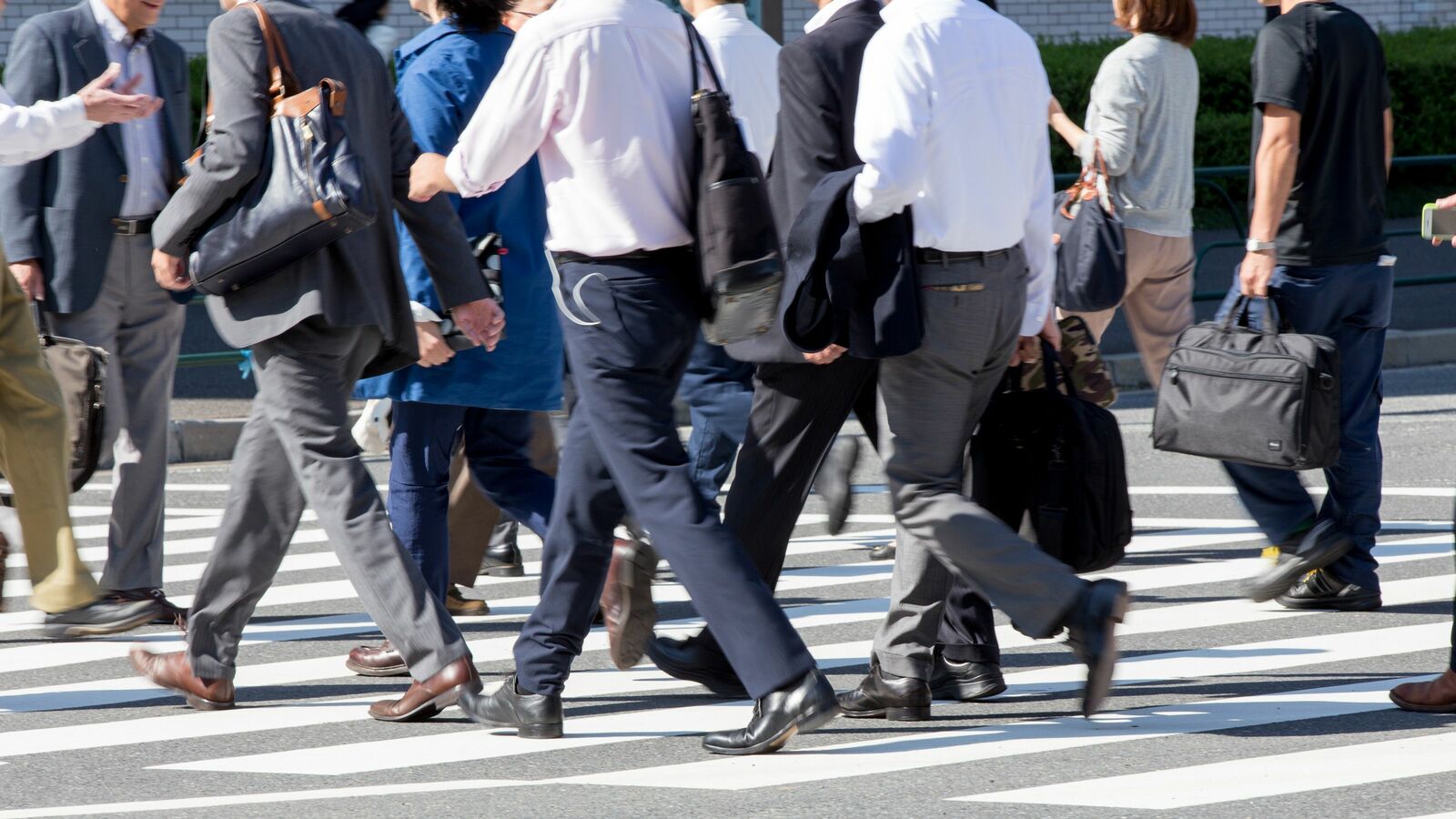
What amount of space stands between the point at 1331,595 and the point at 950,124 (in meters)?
2.54

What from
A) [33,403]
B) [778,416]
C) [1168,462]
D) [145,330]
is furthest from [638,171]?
[1168,462]

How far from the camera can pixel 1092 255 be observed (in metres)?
8.02

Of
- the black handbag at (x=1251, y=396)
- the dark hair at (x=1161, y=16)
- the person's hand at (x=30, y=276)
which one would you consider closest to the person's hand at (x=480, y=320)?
the person's hand at (x=30, y=276)

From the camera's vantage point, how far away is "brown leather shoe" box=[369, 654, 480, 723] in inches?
206

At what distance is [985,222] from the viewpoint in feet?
16.7

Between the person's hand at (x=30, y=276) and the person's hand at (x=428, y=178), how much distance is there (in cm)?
178

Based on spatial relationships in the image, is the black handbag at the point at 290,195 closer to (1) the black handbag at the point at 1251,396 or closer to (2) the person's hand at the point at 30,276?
(2) the person's hand at the point at 30,276

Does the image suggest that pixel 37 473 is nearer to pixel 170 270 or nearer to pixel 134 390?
pixel 170 270

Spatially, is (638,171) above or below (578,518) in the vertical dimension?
above

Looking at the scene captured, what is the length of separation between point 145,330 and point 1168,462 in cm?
527

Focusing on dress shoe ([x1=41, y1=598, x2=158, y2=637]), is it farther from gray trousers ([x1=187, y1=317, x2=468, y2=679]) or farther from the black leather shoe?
the black leather shoe

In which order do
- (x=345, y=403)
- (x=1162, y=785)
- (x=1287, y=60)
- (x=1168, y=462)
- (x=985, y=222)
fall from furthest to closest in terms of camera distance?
1. (x=1168, y=462)
2. (x=1287, y=60)
3. (x=345, y=403)
4. (x=985, y=222)
5. (x=1162, y=785)

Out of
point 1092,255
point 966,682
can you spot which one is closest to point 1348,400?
A: point 1092,255

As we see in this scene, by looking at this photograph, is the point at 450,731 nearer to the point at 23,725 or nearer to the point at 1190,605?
the point at 23,725
